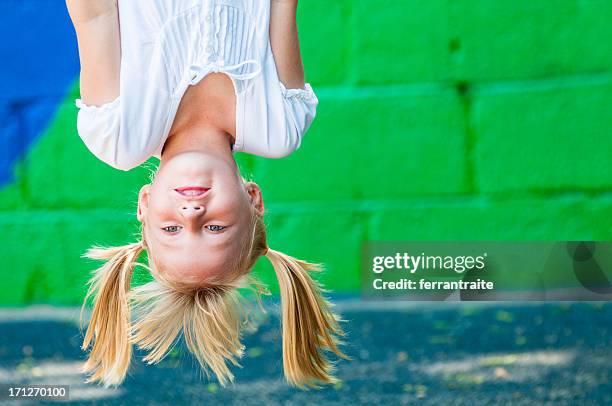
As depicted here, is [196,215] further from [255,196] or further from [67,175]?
[67,175]

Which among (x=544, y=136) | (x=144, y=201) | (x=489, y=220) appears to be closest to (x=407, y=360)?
(x=489, y=220)

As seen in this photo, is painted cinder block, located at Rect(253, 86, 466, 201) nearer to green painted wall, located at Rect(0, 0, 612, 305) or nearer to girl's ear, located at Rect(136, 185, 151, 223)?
green painted wall, located at Rect(0, 0, 612, 305)

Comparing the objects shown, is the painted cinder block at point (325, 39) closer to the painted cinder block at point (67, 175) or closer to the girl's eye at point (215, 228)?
the painted cinder block at point (67, 175)

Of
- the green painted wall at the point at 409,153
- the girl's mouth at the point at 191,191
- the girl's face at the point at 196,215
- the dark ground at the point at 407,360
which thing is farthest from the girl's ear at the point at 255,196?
the green painted wall at the point at 409,153

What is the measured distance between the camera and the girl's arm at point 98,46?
1.25 meters

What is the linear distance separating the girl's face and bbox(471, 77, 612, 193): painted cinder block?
0.80 metres

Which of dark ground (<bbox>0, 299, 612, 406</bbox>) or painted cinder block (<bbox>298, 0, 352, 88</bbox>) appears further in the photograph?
painted cinder block (<bbox>298, 0, 352, 88</bbox>)

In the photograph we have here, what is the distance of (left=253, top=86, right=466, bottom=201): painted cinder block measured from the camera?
207 cm

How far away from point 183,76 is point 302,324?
45 cm

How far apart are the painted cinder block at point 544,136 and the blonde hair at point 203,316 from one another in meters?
0.61

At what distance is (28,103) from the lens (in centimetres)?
211

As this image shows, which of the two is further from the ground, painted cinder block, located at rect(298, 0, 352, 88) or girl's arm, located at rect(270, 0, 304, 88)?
painted cinder block, located at rect(298, 0, 352, 88)

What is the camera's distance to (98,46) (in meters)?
1.26

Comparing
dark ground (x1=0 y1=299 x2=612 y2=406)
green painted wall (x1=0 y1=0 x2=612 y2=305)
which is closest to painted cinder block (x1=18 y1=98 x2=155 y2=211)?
green painted wall (x1=0 y1=0 x2=612 y2=305)
